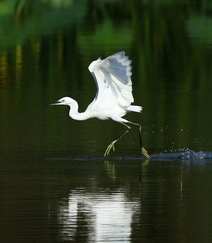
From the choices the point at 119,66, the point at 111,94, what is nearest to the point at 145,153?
the point at 119,66

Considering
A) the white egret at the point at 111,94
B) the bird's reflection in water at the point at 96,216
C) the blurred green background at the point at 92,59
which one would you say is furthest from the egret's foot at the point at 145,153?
the bird's reflection in water at the point at 96,216

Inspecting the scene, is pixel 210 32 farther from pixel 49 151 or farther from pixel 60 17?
pixel 49 151

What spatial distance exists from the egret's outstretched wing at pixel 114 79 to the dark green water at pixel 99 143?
1.94 feet

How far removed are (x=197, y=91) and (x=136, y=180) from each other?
9.28 meters

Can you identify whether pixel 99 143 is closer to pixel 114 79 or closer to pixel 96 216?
pixel 114 79

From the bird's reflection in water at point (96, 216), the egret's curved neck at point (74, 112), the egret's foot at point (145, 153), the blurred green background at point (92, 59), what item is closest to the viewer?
the bird's reflection in water at point (96, 216)

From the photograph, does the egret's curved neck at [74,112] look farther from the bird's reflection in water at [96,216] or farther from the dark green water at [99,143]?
the bird's reflection in water at [96,216]

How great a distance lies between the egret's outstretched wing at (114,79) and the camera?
682 inches

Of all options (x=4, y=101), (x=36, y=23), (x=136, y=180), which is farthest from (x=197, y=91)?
(x=36, y=23)

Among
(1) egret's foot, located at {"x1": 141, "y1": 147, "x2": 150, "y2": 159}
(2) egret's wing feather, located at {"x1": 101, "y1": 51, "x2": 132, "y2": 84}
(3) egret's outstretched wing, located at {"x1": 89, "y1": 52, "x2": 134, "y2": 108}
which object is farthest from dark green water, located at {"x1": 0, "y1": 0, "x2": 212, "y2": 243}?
(2) egret's wing feather, located at {"x1": 101, "y1": 51, "x2": 132, "y2": 84}

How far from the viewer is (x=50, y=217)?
43.4 ft

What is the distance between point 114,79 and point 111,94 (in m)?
0.36

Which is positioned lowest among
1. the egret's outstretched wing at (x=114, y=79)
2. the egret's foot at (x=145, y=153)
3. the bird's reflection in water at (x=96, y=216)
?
the bird's reflection in water at (x=96, y=216)

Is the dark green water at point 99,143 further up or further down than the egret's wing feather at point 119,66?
further down
